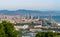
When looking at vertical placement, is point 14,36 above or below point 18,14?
above

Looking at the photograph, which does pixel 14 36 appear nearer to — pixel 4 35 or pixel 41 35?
pixel 4 35

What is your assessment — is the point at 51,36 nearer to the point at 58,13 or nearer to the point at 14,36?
the point at 14,36

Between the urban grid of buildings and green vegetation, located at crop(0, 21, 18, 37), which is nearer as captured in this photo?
green vegetation, located at crop(0, 21, 18, 37)

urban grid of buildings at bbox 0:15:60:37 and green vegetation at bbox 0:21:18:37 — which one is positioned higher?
green vegetation at bbox 0:21:18:37

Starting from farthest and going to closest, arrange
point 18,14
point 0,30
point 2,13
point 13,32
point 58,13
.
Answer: point 58,13 → point 18,14 → point 2,13 → point 13,32 → point 0,30

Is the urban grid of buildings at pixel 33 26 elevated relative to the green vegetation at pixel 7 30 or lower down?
lower down

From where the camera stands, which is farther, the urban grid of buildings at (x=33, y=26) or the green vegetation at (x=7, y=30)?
the urban grid of buildings at (x=33, y=26)

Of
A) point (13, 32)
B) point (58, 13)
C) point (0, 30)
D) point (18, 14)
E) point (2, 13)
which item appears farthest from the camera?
point (58, 13)

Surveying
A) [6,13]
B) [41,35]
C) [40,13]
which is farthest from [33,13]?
[41,35]

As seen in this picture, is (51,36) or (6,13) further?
(6,13)

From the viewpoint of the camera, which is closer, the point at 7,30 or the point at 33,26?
the point at 7,30

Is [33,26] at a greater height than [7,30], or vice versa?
[7,30]
